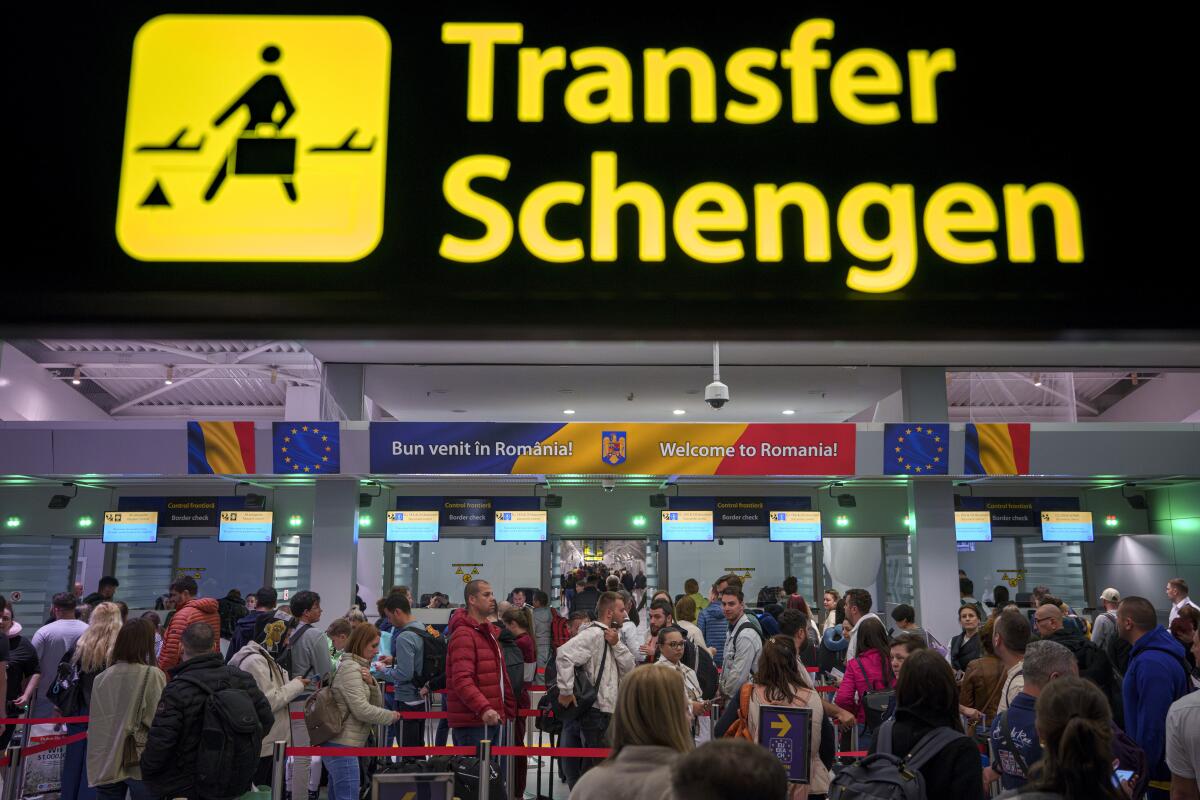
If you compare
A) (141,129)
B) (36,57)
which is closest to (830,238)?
(141,129)

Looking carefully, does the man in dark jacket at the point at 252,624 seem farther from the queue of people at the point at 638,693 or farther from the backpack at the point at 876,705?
the backpack at the point at 876,705

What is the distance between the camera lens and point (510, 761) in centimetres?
A: 687

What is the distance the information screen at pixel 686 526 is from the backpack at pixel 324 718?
374 inches

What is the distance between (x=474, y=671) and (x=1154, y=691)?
4.02 m

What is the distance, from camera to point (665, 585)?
1627 cm

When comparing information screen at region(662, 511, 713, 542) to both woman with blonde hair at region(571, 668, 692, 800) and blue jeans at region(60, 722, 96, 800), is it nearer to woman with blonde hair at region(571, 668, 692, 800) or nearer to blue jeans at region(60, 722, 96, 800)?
blue jeans at region(60, 722, 96, 800)

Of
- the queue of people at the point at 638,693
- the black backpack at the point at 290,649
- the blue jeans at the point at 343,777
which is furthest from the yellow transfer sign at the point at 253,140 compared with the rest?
the black backpack at the point at 290,649

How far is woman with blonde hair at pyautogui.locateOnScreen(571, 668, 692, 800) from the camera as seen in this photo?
268 cm

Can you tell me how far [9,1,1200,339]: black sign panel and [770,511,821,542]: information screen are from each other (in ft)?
46.6

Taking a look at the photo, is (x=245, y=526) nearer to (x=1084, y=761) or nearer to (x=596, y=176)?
(x=1084, y=761)

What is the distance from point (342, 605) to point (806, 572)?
28.0 feet

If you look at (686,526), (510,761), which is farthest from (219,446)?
(686,526)

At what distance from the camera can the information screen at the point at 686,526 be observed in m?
15.1

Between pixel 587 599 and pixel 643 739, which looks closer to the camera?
pixel 643 739
